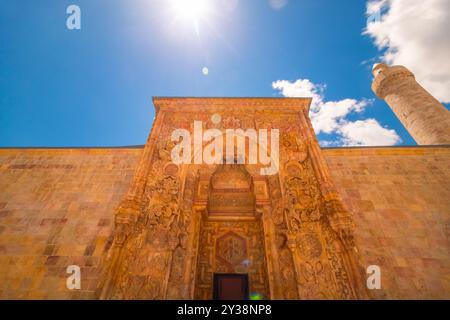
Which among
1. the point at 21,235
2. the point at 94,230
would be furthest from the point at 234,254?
the point at 21,235

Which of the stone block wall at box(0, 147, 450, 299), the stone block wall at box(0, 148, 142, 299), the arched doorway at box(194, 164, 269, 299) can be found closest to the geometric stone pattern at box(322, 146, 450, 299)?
the stone block wall at box(0, 147, 450, 299)

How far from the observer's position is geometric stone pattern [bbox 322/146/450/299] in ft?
18.4

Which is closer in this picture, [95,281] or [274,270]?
[274,270]

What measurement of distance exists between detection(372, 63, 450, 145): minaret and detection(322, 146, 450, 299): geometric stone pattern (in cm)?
459

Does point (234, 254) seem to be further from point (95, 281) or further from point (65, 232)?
point (65, 232)

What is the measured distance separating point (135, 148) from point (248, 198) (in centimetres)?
486

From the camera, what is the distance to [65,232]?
6496 mm

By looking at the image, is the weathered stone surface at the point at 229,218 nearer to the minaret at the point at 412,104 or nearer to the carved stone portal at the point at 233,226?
the carved stone portal at the point at 233,226

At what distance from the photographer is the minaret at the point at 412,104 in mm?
11750

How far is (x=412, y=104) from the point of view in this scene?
13156 millimetres

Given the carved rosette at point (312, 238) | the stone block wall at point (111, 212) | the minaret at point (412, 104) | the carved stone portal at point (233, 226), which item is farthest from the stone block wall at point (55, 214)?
the minaret at point (412, 104)

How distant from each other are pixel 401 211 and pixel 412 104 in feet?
33.2

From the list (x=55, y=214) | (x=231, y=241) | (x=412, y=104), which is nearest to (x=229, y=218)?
(x=231, y=241)

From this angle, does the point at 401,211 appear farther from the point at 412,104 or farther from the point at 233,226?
the point at 412,104
